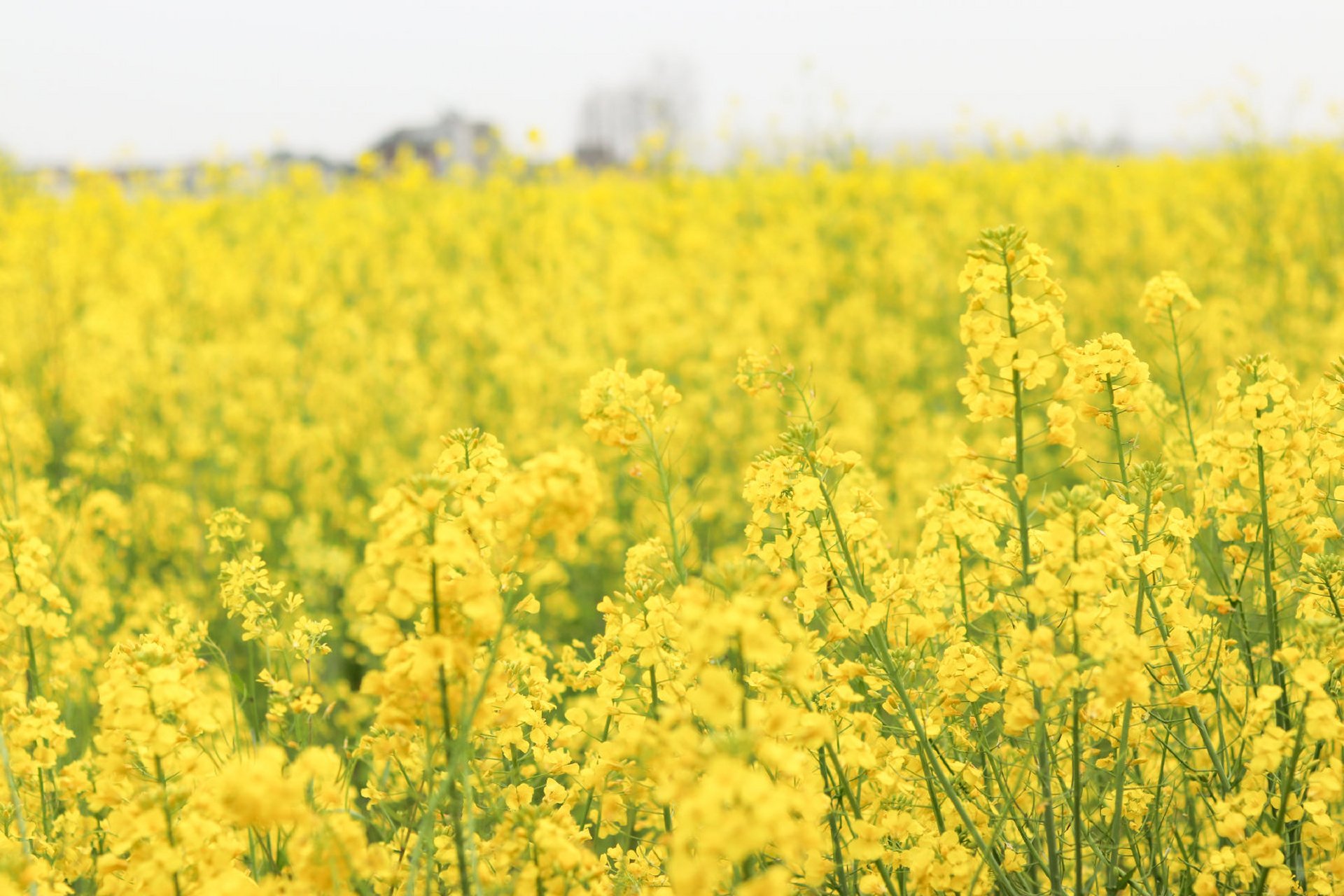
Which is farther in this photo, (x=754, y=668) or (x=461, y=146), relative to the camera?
(x=461, y=146)

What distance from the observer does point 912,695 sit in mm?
1649

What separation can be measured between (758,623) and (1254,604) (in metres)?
1.41

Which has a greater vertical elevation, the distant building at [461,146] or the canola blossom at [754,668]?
the distant building at [461,146]

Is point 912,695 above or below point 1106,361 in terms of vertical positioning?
below

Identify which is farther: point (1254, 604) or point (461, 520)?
point (1254, 604)

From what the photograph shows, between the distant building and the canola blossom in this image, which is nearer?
the canola blossom

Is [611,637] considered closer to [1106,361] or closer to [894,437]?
[1106,361]

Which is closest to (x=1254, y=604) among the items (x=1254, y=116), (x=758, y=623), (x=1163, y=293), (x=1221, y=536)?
(x=1221, y=536)

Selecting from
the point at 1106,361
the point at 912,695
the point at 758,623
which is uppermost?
the point at 1106,361

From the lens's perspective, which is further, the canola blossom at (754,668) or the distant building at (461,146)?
the distant building at (461,146)

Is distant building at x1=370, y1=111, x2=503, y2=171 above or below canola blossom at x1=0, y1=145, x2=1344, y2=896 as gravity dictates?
above

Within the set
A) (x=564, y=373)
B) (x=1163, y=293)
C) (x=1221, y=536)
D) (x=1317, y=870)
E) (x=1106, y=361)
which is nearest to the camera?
(x=1317, y=870)

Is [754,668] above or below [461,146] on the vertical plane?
below

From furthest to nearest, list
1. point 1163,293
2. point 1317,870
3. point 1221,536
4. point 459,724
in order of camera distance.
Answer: point 1163,293 < point 1221,536 < point 1317,870 < point 459,724
